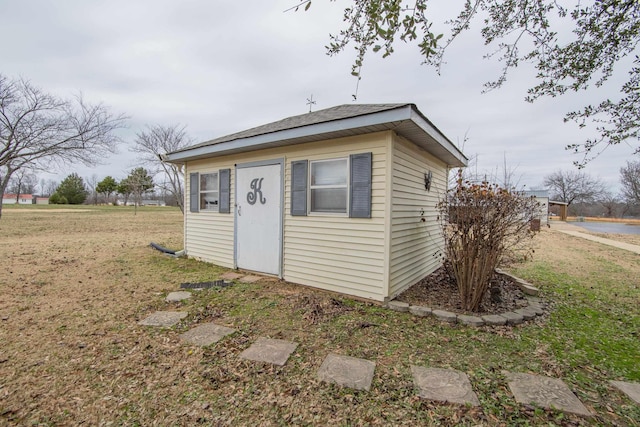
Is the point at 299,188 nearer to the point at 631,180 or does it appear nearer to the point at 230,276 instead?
the point at 230,276

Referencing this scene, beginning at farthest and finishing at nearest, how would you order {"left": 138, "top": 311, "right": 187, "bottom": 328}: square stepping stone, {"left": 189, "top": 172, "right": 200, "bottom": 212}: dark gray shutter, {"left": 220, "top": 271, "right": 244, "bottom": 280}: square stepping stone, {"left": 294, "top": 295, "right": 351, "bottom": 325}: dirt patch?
{"left": 189, "top": 172, "right": 200, "bottom": 212}: dark gray shutter
{"left": 220, "top": 271, "right": 244, "bottom": 280}: square stepping stone
{"left": 294, "top": 295, "right": 351, "bottom": 325}: dirt patch
{"left": 138, "top": 311, "right": 187, "bottom": 328}: square stepping stone

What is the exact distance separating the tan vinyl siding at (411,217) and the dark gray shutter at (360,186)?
33 cm

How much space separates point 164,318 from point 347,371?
2.17 metres

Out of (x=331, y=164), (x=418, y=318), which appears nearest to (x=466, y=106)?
(x=331, y=164)

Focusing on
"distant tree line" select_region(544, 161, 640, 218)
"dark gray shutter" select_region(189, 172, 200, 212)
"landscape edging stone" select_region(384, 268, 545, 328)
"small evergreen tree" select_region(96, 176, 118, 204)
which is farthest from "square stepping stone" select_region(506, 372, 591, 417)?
"small evergreen tree" select_region(96, 176, 118, 204)

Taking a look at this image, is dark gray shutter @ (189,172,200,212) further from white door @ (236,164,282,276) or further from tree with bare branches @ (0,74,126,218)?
tree with bare branches @ (0,74,126,218)

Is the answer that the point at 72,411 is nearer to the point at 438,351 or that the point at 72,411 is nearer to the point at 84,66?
the point at 438,351

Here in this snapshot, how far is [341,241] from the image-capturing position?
401cm

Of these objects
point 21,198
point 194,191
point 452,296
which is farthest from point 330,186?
point 21,198

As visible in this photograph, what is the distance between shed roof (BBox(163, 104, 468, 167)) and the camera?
3.29m

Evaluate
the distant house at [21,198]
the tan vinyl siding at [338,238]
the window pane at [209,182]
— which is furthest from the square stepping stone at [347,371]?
the distant house at [21,198]

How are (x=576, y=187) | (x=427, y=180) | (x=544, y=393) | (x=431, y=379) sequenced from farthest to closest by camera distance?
1. (x=576, y=187)
2. (x=427, y=180)
3. (x=431, y=379)
4. (x=544, y=393)

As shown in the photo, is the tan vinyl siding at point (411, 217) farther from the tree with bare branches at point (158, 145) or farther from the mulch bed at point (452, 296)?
the tree with bare branches at point (158, 145)

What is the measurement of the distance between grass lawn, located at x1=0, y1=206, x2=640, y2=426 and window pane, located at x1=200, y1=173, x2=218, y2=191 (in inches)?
89.8
